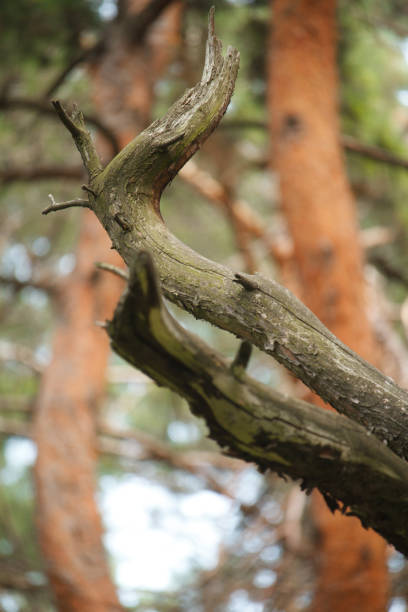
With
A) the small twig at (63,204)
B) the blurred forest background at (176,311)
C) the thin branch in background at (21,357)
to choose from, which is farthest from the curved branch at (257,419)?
the thin branch in background at (21,357)

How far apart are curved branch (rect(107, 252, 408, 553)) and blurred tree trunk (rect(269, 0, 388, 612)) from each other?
7.74ft

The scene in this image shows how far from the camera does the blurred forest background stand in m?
3.84

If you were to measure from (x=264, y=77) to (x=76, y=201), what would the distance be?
16.1 feet

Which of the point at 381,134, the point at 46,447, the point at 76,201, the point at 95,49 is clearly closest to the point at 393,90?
the point at 381,134

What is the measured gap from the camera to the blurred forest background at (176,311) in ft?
12.6

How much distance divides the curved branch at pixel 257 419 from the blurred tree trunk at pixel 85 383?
2769mm

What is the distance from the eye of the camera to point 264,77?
5.72m

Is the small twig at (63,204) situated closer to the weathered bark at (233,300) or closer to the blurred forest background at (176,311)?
the weathered bark at (233,300)

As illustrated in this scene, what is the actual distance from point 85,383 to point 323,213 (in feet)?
7.10

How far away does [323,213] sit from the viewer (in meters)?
3.96

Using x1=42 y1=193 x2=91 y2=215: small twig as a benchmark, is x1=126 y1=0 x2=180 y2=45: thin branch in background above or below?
above

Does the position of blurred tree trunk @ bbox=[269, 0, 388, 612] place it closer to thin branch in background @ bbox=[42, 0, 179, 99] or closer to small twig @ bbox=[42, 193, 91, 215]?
thin branch in background @ bbox=[42, 0, 179, 99]

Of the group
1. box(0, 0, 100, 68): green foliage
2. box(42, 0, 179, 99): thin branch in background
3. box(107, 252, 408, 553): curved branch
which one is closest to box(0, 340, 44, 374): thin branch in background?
box(42, 0, 179, 99): thin branch in background

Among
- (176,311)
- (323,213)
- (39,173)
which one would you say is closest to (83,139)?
(323,213)
